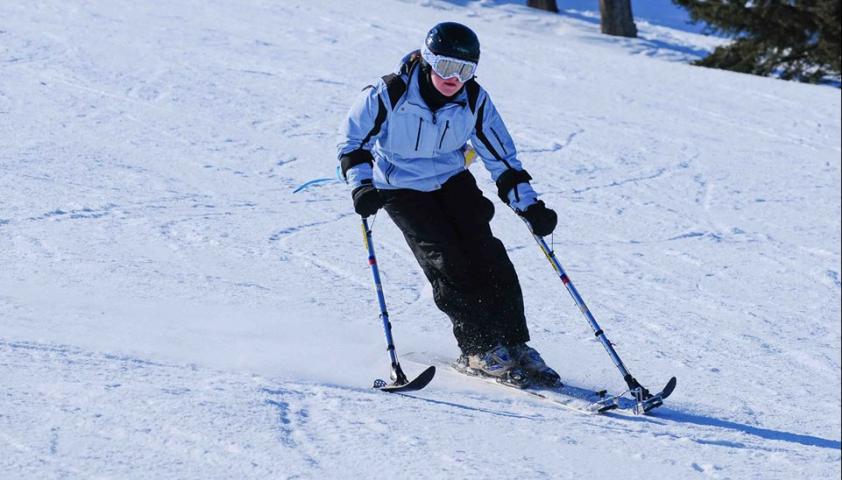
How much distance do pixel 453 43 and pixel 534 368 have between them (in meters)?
1.48

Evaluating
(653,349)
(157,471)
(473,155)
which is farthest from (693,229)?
(157,471)

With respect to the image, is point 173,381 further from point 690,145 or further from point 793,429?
point 690,145

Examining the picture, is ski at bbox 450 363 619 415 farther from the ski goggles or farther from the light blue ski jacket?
the ski goggles

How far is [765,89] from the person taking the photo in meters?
15.1

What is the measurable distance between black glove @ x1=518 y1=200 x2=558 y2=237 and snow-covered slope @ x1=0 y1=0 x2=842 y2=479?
737 mm

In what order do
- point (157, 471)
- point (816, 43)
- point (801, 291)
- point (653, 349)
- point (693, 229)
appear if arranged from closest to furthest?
point (157, 471) → point (653, 349) → point (801, 291) → point (693, 229) → point (816, 43)

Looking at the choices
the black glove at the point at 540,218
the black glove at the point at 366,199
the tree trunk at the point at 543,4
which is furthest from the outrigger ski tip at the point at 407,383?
the tree trunk at the point at 543,4

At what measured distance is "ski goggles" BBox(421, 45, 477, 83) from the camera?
5.15m

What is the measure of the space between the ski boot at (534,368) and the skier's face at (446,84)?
1174mm

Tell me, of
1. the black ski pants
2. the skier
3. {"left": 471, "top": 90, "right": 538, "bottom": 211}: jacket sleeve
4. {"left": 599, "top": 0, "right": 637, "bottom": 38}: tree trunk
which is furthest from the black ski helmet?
{"left": 599, "top": 0, "right": 637, "bottom": 38}: tree trunk

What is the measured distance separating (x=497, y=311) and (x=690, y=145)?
6975mm

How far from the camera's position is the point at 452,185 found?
18.1 feet

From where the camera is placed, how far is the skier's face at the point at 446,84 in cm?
521

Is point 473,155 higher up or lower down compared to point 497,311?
higher up
